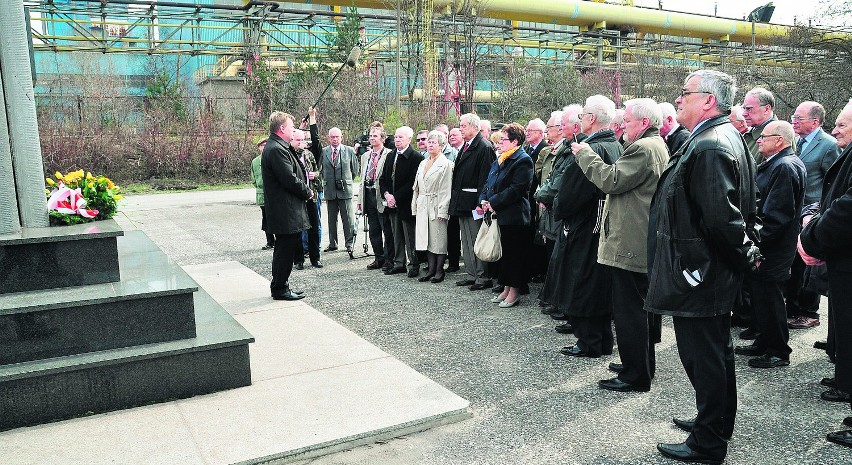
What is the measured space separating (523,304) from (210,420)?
3.92m

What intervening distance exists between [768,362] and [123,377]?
4.67 m

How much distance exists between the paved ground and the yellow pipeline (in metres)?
19.7

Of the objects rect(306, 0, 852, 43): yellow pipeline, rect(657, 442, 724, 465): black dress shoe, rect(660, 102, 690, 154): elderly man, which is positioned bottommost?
rect(657, 442, 724, 465): black dress shoe

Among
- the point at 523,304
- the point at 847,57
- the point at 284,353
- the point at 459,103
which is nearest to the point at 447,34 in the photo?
the point at 459,103

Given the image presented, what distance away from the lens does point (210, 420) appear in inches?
160

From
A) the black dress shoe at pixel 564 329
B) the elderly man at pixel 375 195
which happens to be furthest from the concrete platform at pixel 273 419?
the elderly man at pixel 375 195

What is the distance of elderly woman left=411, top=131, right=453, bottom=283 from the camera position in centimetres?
823

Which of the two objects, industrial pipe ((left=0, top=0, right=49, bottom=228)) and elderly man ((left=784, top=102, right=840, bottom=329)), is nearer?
industrial pipe ((left=0, top=0, right=49, bottom=228))

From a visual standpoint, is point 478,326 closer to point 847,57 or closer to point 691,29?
point 847,57

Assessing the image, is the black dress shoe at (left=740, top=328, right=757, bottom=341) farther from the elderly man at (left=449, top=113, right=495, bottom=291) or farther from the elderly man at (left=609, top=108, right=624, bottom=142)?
the elderly man at (left=449, top=113, right=495, bottom=291)

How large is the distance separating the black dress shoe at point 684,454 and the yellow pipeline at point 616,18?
900 inches

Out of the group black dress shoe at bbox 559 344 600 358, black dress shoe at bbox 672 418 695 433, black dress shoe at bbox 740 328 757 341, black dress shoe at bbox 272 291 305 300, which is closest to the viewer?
black dress shoe at bbox 672 418 695 433

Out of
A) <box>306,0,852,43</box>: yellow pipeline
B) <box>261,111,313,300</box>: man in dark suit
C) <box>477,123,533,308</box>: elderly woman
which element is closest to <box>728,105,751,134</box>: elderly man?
<box>477,123,533,308</box>: elderly woman

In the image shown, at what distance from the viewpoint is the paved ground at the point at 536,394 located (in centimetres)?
373
